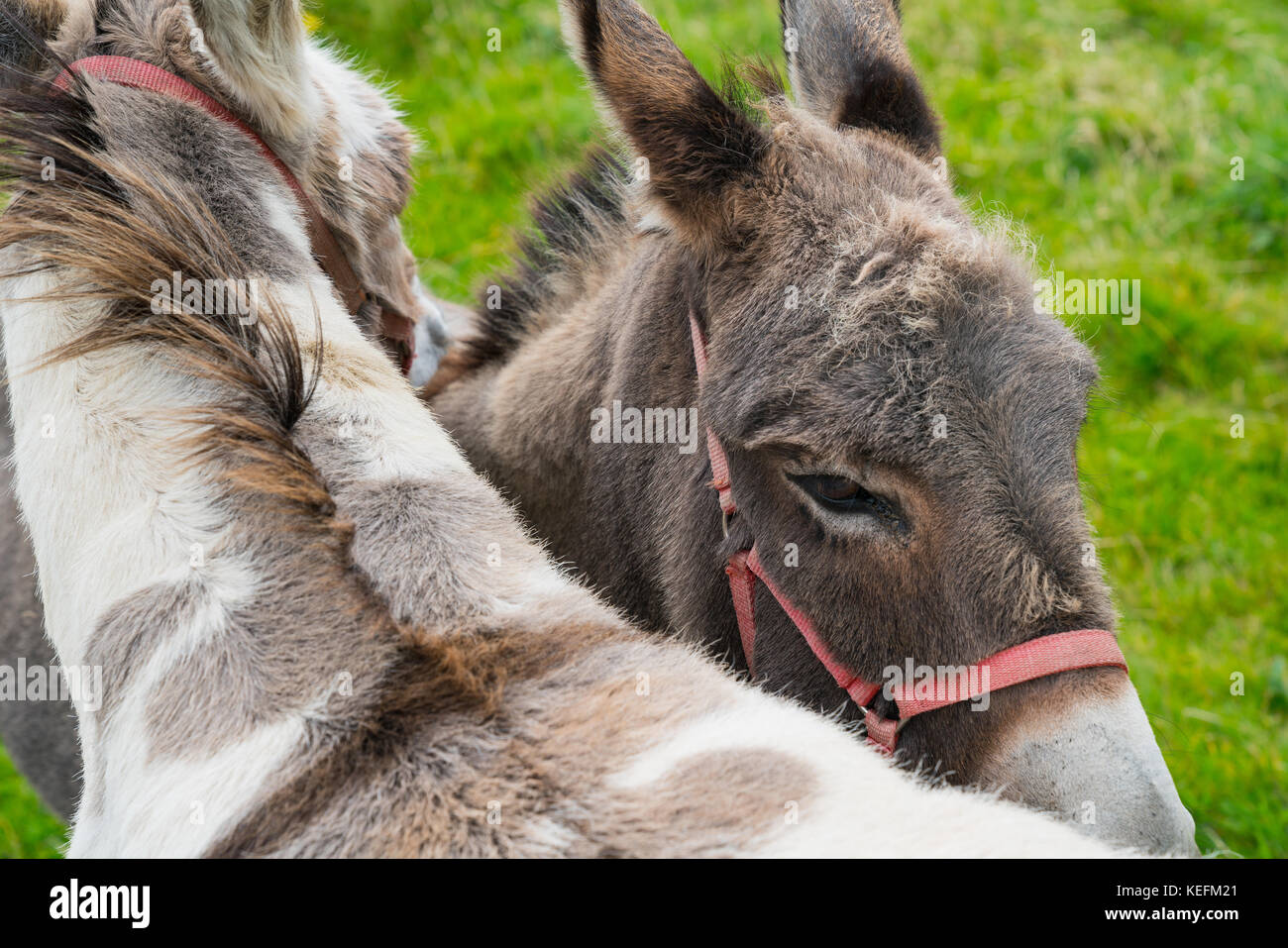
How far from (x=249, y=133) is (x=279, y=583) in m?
1.10

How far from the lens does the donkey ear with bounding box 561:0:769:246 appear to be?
239 cm

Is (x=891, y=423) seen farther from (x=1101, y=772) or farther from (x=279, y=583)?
(x=279, y=583)

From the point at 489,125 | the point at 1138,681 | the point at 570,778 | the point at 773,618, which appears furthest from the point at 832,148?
the point at 489,125

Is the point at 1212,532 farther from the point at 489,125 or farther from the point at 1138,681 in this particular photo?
the point at 489,125

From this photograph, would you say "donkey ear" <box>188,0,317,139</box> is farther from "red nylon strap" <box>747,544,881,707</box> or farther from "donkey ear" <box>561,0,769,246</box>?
"red nylon strap" <box>747,544,881,707</box>

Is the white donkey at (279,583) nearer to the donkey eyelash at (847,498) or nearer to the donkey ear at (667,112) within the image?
the donkey eyelash at (847,498)

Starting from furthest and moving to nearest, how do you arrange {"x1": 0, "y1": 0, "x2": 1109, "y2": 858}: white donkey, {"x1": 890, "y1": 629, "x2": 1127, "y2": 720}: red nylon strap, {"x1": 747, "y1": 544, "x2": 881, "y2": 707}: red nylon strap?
{"x1": 747, "y1": 544, "x2": 881, "y2": 707}: red nylon strap
{"x1": 890, "y1": 629, "x2": 1127, "y2": 720}: red nylon strap
{"x1": 0, "y1": 0, "x2": 1109, "y2": 858}: white donkey

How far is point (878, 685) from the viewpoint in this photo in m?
2.34

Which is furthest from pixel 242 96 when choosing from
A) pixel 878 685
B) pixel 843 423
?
pixel 878 685

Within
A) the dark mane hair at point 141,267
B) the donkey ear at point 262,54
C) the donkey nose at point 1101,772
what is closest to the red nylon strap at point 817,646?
the donkey nose at point 1101,772

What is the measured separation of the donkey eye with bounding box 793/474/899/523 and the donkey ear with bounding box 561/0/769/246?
0.64 m

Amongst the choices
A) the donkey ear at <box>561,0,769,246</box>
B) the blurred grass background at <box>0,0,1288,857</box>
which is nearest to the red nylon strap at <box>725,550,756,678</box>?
the donkey ear at <box>561,0,769,246</box>

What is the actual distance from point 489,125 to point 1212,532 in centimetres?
509

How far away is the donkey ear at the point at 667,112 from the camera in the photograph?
2.39 meters
